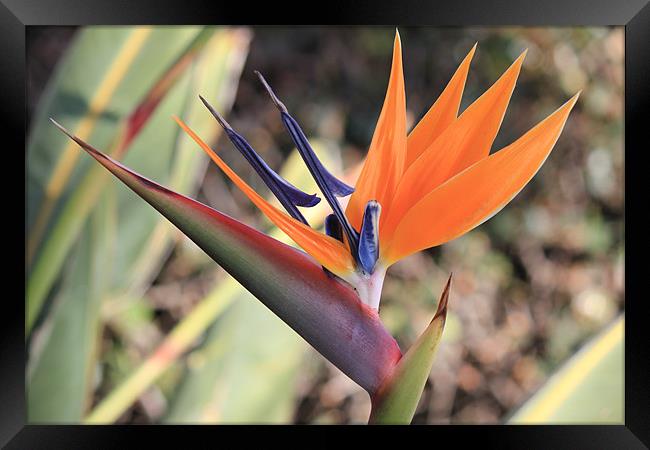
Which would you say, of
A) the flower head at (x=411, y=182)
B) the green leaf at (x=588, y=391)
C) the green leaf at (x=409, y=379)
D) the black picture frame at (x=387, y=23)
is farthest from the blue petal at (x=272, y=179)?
the green leaf at (x=588, y=391)

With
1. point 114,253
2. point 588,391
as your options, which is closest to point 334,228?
point 588,391

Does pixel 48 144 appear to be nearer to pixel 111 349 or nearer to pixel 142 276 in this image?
pixel 142 276

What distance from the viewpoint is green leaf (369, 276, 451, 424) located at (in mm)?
444

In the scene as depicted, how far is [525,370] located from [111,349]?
72 cm

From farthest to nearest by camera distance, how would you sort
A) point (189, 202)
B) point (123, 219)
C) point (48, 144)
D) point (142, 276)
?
point (142, 276) < point (123, 219) < point (48, 144) < point (189, 202)

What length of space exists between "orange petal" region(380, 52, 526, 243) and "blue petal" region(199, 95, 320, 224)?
0.20 ft

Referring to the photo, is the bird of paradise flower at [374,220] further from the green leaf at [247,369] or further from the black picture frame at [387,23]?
the green leaf at [247,369]

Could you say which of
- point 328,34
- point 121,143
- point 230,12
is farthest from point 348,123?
point 230,12

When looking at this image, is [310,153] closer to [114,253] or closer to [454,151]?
[454,151]

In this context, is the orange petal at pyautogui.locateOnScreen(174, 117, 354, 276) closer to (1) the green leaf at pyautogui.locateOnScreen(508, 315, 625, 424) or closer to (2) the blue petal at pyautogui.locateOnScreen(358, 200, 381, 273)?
(2) the blue petal at pyautogui.locateOnScreen(358, 200, 381, 273)

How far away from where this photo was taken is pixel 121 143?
2.88 feet

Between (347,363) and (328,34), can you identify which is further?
(328,34)

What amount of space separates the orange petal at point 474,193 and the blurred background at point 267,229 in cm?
44

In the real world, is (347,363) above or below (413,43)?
below
